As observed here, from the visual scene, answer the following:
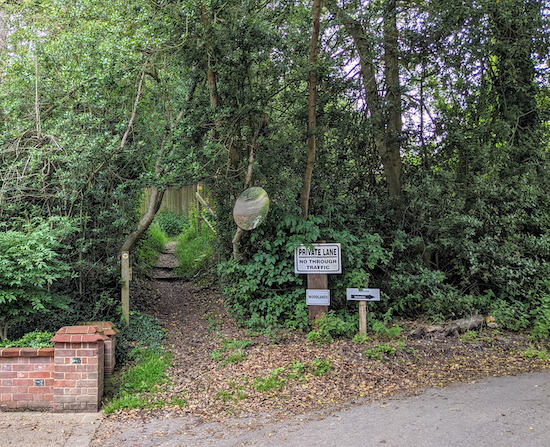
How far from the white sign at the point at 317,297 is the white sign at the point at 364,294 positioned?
0.39 m

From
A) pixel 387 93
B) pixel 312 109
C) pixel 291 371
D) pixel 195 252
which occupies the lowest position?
pixel 291 371

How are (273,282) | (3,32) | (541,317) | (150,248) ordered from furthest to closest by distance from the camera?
(150,248) < (3,32) < (273,282) < (541,317)

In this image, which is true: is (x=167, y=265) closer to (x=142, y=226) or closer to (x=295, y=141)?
(x=142, y=226)

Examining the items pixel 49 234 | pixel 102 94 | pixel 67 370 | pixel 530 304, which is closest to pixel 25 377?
pixel 67 370

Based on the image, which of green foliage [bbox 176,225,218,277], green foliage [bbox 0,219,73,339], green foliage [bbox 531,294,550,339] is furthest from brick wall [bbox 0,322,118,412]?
green foliage [bbox 531,294,550,339]

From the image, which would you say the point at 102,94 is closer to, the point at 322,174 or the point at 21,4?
the point at 21,4

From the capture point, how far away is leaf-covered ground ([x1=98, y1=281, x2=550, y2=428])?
4816mm

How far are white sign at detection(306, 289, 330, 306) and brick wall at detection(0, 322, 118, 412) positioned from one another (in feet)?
10.5

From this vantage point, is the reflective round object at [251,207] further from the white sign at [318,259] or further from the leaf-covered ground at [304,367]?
the leaf-covered ground at [304,367]

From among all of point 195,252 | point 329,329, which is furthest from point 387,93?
point 195,252

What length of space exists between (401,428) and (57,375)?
3.60m

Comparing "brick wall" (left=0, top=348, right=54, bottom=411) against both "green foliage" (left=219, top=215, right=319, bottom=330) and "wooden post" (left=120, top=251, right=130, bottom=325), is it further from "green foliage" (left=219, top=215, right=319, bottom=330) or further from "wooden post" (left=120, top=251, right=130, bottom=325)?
"green foliage" (left=219, top=215, right=319, bottom=330)

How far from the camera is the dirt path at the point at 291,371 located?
458 centimetres

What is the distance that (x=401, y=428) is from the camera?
161 inches
